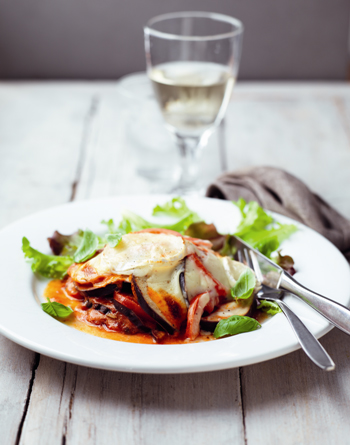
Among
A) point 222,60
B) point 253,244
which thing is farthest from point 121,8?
point 253,244

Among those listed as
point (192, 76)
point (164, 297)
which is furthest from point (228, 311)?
point (192, 76)

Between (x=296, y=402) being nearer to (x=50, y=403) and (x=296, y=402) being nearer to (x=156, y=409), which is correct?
(x=156, y=409)

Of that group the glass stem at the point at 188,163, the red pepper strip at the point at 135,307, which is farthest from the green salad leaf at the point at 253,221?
the glass stem at the point at 188,163

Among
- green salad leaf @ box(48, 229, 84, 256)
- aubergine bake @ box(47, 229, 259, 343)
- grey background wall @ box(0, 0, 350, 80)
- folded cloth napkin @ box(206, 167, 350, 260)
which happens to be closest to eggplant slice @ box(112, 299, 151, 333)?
aubergine bake @ box(47, 229, 259, 343)

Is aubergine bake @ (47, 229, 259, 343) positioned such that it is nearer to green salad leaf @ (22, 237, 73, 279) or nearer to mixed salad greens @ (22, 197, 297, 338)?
mixed salad greens @ (22, 197, 297, 338)

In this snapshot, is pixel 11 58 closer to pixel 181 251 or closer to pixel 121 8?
pixel 121 8

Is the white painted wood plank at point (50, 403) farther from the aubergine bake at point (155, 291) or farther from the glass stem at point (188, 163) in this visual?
the glass stem at point (188, 163)
